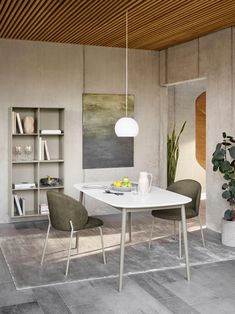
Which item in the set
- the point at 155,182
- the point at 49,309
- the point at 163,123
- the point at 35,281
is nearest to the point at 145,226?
the point at 155,182

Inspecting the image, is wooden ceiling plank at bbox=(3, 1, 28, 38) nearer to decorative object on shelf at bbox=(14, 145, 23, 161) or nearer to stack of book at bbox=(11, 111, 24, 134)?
stack of book at bbox=(11, 111, 24, 134)

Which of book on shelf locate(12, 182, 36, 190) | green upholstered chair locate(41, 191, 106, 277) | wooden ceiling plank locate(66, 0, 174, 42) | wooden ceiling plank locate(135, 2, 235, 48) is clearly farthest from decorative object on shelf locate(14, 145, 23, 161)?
wooden ceiling plank locate(135, 2, 235, 48)

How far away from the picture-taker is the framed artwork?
7.28 meters

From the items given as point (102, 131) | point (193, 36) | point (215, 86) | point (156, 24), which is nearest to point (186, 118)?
point (102, 131)

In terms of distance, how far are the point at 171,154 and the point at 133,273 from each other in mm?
4377

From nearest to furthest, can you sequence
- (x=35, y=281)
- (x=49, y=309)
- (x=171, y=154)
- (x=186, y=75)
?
1. (x=49, y=309)
2. (x=35, y=281)
3. (x=186, y=75)
4. (x=171, y=154)

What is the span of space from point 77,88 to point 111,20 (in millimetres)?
1854

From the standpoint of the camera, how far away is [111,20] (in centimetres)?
554

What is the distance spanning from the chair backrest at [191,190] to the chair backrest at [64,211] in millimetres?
1521

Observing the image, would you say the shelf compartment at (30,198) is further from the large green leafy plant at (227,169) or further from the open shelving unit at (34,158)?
the large green leafy plant at (227,169)

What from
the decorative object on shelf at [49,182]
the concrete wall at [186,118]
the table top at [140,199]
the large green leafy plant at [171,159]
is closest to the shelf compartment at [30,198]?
the decorative object on shelf at [49,182]

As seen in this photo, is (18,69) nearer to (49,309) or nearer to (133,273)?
(133,273)

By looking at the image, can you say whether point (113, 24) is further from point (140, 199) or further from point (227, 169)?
point (140, 199)

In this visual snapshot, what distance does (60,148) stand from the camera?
7113 mm
